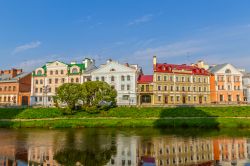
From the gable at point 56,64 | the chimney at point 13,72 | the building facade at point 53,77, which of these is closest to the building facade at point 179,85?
the building facade at point 53,77

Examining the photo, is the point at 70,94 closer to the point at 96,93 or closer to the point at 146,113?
the point at 96,93

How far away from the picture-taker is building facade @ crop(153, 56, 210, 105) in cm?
7050

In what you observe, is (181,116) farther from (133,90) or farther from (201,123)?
(133,90)

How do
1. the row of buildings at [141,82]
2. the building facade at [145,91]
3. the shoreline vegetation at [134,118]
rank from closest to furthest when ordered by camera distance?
the shoreline vegetation at [134,118] → the building facade at [145,91] → the row of buildings at [141,82]

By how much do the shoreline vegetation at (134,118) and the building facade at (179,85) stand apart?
41.0 feet

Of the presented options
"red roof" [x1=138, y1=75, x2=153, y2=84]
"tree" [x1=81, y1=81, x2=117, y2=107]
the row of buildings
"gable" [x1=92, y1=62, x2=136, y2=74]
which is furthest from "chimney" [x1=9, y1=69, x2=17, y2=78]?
"red roof" [x1=138, y1=75, x2=153, y2=84]

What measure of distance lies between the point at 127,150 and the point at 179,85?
4630cm

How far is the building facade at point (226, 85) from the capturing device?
246ft

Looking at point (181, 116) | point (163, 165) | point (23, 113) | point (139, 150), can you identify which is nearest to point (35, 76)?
point (23, 113)

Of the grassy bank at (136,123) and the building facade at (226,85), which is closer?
the grassy bank at (136,123)

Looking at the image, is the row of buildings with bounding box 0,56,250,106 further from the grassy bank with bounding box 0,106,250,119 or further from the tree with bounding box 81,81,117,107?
the tree with bounding box 81,81,117,107

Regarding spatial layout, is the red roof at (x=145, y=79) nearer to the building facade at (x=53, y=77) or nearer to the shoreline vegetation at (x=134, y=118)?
the shoreline vegetation at (x=134, y=118)

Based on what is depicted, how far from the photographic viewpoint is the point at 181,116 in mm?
54500

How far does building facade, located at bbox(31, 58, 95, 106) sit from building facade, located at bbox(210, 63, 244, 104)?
3509cm
